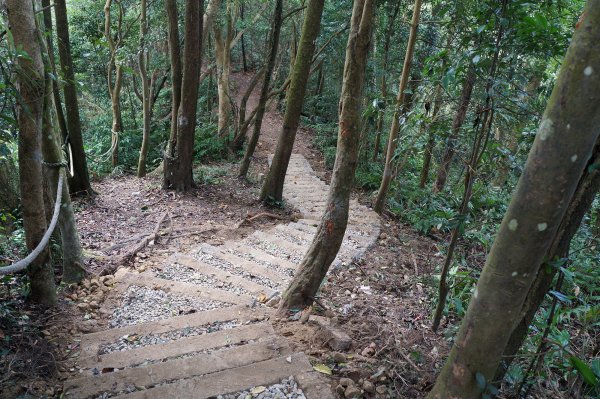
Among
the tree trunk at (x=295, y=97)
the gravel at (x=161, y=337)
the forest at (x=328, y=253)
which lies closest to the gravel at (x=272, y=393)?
the forest at (x=328, y=253)

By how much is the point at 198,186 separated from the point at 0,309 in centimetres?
542

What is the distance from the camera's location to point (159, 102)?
15016 mm

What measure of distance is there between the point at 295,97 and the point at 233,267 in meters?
3.16

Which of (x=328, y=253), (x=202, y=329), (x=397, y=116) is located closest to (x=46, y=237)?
(x=202, y=329)

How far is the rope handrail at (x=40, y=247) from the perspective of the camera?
2.51m

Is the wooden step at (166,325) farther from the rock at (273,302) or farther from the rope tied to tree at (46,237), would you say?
the rope tied to tree at (46,237)

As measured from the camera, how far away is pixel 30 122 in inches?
121

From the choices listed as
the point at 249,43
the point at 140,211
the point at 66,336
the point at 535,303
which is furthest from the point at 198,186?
the point at 249,43

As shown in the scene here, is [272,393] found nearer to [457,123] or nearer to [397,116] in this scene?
[397,116]

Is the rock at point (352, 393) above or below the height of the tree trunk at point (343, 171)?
below

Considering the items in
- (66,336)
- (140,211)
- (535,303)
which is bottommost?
(140,211)

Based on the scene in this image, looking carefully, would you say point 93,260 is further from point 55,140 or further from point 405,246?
point 405,246

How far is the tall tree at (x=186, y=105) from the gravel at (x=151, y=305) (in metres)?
3.84

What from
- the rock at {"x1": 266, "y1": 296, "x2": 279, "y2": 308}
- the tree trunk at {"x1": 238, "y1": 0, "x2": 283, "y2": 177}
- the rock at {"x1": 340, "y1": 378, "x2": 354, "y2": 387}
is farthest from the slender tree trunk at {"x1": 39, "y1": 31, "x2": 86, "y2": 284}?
the tree trunk at {"x1": 238, "y1": 0, "x2": 283, "y2": 177}
